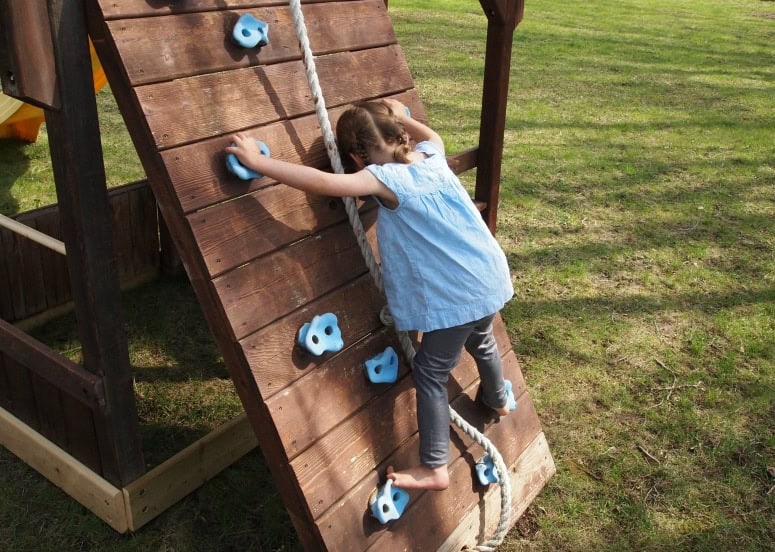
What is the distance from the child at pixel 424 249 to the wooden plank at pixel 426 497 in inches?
3.7

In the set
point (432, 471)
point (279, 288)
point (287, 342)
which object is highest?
point (279, 288)

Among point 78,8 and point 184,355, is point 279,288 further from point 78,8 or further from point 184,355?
point 184,355

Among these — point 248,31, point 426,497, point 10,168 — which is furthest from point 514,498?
point 10,168

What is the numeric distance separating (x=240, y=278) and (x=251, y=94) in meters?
0.57

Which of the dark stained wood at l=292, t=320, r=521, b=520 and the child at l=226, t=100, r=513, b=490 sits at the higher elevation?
the child at l=226, t=100, r=513, b=490

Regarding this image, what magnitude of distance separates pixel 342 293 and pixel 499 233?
289 centimetres

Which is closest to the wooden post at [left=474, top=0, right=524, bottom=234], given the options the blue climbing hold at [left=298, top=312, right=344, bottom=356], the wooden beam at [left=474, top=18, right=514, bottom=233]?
the wooden beam at [left=474, top=18, right=514, bottom=233]

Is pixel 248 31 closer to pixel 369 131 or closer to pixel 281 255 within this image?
pixel 369 131

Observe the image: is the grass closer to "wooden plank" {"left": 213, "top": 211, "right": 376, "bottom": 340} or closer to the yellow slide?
the yellow slide

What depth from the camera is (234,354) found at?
219 cm

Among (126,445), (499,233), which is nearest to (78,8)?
(126,445)

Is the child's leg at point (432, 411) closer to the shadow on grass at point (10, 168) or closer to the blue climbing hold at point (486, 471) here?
the blue climbing hold at point (486, 471)

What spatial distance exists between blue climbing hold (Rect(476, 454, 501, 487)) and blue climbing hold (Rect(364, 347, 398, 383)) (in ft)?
1.59

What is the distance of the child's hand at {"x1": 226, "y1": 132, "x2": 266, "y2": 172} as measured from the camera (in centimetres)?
218
